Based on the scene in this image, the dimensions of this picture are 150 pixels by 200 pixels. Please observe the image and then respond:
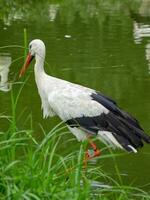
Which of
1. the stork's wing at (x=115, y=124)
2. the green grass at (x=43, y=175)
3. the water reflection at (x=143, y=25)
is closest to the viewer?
the green grass at (x=43, y=175)

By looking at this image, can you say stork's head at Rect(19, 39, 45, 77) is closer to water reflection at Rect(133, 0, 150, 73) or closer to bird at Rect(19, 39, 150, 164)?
bird at Rect(19, 39, 150, 164)

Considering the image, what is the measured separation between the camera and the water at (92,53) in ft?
27.1

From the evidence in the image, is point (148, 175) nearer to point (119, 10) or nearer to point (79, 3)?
point (119, 10)

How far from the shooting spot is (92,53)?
12828 mm

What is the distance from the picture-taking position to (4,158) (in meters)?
4.38

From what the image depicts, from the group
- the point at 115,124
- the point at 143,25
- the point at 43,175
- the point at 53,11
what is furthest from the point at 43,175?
the point at 53,11

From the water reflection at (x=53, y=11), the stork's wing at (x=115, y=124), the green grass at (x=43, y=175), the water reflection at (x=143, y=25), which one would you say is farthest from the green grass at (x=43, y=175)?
the water reflection at (x=53, y=11)

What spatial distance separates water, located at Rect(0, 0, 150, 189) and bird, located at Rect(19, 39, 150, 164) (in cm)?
31

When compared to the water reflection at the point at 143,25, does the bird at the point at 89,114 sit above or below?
above

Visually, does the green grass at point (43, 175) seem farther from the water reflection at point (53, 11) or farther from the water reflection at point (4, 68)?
the water reflection at point (53, 11)

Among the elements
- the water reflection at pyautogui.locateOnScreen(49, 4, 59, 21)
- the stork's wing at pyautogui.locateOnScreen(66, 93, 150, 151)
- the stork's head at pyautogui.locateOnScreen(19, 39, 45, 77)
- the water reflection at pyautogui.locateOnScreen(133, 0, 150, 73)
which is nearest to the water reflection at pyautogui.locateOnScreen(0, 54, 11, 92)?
the stork's head at pyautogui.locateOnScreen(19, 39, 45, 77)

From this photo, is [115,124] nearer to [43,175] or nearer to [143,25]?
[43,175]

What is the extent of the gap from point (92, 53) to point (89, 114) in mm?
6033

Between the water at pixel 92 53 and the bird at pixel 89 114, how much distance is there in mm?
306
